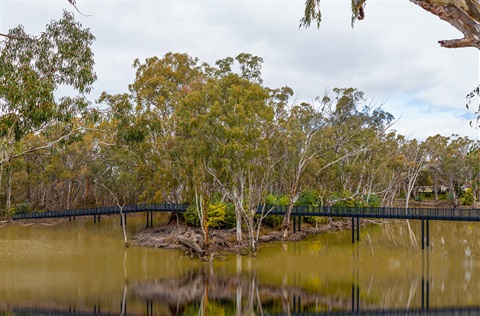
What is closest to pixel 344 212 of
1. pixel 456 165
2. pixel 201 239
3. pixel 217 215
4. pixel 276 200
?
pixel 276 200

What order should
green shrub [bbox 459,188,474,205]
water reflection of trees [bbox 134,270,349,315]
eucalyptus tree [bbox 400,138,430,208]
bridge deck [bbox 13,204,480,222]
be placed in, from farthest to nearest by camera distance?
green shrub [bbox 459,188,474,205]
eucalyptus tree [bbox 400,138,430,208]
bridge deck [bbox 13,204,480,222]
water reflection of trees [bbox 134,270,349,315]

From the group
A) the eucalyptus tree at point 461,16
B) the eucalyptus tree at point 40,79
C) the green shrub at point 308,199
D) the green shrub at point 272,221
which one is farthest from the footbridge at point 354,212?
the eucalyptus tree at point 461,16

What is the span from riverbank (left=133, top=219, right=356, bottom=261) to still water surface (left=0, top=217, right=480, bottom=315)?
0.93 m

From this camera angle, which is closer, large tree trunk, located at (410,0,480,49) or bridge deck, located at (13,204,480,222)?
large tree trunk, located at (410,0,480,49)

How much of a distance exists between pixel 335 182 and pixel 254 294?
94.8 ft

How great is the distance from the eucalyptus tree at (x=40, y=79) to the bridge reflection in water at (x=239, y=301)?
20.8ft

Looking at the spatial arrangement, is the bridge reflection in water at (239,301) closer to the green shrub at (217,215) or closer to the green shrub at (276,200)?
the green shrub at (217,215)

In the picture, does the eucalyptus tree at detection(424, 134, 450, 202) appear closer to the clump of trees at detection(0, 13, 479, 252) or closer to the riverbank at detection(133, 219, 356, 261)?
the clump of trees at detection(0, 13, 479, 252)

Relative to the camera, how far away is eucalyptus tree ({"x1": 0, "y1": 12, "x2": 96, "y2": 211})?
47.5 feet

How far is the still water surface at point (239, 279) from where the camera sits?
48.4 ft

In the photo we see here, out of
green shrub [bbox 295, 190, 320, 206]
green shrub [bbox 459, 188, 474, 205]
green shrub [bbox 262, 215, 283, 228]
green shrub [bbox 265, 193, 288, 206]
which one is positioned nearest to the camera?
green shrub [bbox 262, 215, 283, 228]

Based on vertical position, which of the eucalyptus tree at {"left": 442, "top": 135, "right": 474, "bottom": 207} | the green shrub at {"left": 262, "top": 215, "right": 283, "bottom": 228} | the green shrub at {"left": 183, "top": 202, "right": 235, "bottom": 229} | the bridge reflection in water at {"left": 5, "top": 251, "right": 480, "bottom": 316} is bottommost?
the bridge reflection in water at {"left": 5, "top": 251, "right": 480, "bottom": 316}

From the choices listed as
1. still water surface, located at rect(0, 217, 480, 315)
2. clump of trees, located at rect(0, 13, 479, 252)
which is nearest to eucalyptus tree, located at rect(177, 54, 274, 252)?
clump of trees, located at rect(0, 13, 479, 252)

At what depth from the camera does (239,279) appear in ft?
60.9
